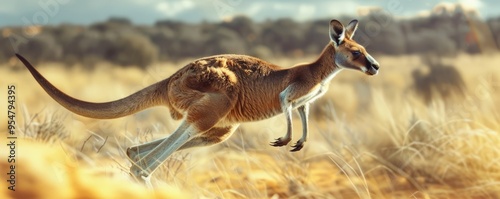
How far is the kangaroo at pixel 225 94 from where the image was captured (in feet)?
13.2

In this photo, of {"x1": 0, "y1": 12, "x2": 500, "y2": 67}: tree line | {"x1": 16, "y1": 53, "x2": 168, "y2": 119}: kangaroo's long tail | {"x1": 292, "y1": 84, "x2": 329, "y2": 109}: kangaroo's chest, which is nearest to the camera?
{"x1": 292, "y1": 84, "x2": 329, "y2": 109}: kangaroo's chest

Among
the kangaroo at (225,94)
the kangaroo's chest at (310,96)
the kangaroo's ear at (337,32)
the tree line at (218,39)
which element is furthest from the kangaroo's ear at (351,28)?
the tree line at (218,39)

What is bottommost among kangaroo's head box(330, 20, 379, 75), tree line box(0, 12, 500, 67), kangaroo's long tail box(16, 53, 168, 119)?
kangaroo's long tail box(16, 53, 168, 119)

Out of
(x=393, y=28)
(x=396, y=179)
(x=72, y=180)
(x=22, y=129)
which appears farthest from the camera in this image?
(x=393, y=28)

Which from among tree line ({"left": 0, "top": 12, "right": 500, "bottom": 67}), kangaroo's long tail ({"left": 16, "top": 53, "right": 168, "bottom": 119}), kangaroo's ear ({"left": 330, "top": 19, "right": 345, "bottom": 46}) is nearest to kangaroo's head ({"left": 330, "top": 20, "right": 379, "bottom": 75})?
kangaroo's ear ({"left": 330, "top": 19, "right": 345, "bottom": 46})

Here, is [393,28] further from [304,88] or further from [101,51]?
[304,88]

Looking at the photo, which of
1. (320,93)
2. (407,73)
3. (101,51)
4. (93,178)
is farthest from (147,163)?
(101,51)

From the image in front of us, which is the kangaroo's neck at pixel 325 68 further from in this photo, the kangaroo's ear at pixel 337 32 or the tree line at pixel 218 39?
the tree line at pixel 218 39

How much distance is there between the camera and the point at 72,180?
406cm

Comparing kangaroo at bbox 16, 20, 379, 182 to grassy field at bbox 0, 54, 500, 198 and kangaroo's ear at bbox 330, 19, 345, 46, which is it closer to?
kangaroo's ear at bbox 330, 19, 345, 46

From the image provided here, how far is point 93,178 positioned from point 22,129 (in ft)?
8.89

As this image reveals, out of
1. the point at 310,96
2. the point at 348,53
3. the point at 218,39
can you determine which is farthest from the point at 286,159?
the point at 218,39

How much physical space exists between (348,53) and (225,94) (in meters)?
0.75

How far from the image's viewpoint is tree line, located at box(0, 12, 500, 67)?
22.2m
